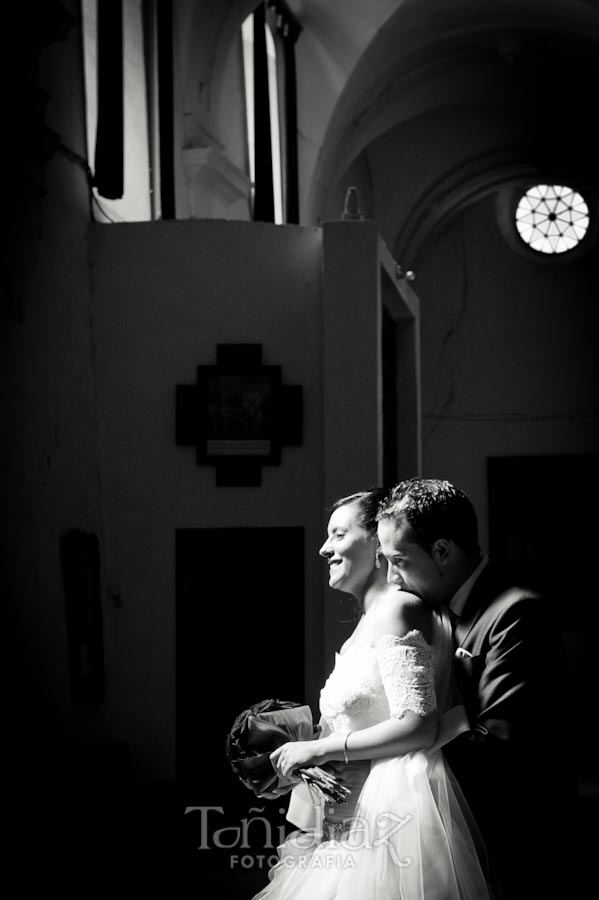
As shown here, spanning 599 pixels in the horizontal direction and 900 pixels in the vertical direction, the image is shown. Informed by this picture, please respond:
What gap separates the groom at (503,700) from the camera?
2.63 m

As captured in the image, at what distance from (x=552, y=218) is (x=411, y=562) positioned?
13.6 metres

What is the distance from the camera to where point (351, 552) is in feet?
10.1

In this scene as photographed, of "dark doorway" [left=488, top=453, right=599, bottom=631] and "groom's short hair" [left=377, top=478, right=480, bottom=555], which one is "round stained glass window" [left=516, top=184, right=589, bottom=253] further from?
"groom's short hair" [left=377, top=478, right=480, bottom=555]

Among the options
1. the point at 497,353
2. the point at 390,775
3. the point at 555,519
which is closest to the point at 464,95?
the point at 497,353

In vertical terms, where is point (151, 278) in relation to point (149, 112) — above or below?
below

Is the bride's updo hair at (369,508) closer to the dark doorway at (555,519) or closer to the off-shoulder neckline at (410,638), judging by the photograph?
the off-shoulder neckline at (410,638)

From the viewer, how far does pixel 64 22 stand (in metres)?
5.97

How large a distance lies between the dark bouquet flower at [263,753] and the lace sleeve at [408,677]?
27cm

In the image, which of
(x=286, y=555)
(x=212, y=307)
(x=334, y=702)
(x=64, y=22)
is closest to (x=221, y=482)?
(x=286, y=555)

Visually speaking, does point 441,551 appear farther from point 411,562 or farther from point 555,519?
point 555,519

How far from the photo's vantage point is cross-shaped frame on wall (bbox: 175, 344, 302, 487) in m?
6.65

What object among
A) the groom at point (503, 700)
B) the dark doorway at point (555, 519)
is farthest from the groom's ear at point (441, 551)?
the dark doorway at point (555, 519)

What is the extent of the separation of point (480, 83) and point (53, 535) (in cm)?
894

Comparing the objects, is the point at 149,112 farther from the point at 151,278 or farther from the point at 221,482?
the point at 221,482
